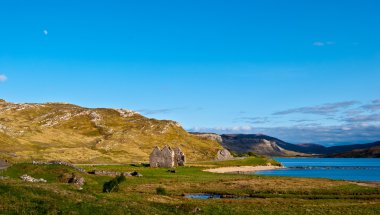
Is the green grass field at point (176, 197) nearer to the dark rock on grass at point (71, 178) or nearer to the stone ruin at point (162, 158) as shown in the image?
the dark rock on grass at point (71, 178)

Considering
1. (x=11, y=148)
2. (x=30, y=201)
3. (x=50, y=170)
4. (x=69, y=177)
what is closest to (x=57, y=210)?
(x=30, y=201)

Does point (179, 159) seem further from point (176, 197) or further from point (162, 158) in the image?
point (176, 197)

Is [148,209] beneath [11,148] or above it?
beneath

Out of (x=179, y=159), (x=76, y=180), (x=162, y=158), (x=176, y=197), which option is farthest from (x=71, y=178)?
(x=179, y=159)

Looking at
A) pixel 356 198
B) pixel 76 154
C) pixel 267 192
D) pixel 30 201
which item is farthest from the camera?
pixel 76 154

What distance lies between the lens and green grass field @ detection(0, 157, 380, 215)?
3906 centimetres

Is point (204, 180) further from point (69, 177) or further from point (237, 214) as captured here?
point (237, 214)

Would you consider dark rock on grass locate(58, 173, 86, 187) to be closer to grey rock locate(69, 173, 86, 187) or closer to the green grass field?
grey rock locate(69, 173, 86, 187)

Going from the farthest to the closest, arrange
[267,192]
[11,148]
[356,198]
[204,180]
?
1. [11,148]
2. [204,180]
3. [267,192]
4. [356,198]

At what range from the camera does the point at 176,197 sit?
2365 inches

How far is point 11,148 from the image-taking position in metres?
156

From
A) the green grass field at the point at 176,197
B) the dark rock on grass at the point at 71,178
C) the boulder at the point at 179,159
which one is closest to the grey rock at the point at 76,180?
the dark rock on grass at the point at 71,178

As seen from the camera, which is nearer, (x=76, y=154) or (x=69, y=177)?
(x=69, y=177)

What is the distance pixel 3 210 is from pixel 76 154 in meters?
138
